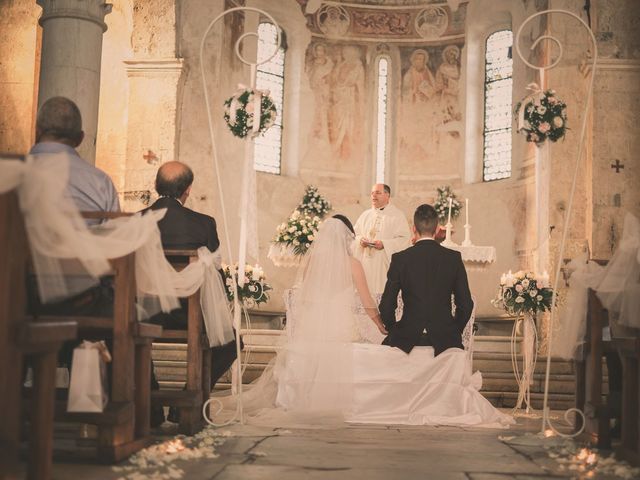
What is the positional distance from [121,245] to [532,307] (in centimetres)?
560

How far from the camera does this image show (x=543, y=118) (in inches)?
331

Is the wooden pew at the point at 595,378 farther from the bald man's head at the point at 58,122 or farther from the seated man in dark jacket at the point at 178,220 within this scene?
the bald man's head at the point at 58,122

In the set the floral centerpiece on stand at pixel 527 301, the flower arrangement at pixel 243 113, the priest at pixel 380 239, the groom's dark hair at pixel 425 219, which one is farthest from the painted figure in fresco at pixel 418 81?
the groom's dark hair at pixel 425 219

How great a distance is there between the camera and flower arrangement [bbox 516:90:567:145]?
8.38m

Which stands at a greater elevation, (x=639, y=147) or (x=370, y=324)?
(x=639, y=147)

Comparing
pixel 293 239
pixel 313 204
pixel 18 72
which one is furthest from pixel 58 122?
Result: pixel 313 204

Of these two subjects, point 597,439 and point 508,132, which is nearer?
point 597,439

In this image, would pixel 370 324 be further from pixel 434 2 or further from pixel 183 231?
pixel 434 2

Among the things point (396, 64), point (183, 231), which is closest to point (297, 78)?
point (396, 64)

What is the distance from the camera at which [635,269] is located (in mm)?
4855

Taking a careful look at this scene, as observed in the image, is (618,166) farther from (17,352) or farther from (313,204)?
(17,352)

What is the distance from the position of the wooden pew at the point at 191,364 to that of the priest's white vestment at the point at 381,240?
6.90m

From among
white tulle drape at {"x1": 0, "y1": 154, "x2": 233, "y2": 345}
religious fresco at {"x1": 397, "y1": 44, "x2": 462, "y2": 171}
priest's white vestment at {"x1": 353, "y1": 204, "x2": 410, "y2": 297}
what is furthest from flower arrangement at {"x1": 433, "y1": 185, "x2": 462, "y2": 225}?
white tulle drape at {"x1": 0, "y1": 154, "x2": 233, "y2": 345}

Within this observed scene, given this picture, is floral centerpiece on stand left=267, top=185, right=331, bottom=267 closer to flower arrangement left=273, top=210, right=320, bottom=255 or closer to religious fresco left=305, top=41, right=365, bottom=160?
flower arrangement left=273, top=210, right=320, bottom=255
